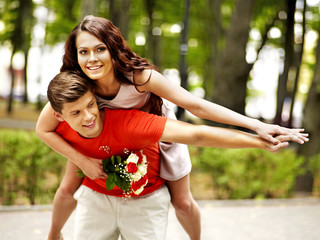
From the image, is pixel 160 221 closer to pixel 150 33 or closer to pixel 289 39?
pixel 289 39

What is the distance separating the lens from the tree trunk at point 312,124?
32.7ft

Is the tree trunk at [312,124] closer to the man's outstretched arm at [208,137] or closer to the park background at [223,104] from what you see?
the park background at [223,104]

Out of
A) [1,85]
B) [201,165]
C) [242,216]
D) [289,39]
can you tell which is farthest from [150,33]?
[1,85]

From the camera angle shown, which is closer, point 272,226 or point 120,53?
point 120,53

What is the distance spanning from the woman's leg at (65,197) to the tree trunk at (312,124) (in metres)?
7.72

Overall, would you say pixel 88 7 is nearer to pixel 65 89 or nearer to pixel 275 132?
pixel 65 89

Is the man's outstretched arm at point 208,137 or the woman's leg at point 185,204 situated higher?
the man's outstretched arm at point 208,137

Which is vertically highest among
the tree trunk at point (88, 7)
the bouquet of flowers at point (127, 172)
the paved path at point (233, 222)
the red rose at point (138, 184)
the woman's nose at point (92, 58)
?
the tree trunk at point (88, 7)

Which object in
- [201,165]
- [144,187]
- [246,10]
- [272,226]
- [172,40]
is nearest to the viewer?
[144,187]

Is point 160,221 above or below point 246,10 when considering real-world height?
below

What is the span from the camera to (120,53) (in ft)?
9.89

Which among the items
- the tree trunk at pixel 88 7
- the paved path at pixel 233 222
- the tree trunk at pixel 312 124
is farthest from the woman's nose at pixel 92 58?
the tree trunk at pixel 312 124

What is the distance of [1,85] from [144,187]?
6454cm

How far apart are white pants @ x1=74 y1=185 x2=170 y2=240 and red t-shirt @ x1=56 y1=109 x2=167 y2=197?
2.9 inches
